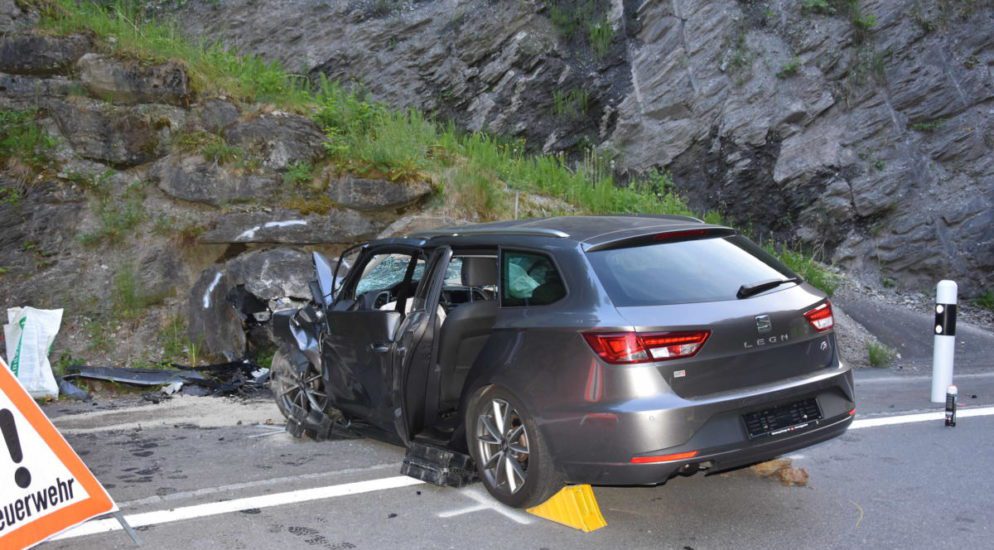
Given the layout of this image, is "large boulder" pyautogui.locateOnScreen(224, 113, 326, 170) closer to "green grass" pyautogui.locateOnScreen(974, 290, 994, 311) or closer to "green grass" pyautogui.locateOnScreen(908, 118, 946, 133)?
"green grass" pyautogui.locateOnScreen(908, 118, 946, 133)

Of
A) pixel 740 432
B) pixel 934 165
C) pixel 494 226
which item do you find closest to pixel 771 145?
pixel 934 165

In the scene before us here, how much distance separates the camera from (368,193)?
38.2ft

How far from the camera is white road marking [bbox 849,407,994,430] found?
22.9ft

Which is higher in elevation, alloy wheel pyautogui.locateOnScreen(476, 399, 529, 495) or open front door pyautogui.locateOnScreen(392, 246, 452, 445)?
open front door pyautogui.locateOnScreen(392, 246, 452, 445)

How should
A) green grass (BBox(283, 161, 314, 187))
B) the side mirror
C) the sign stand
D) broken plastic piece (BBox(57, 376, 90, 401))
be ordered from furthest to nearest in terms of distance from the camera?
green grass (BBox(283, 161, 314, 187)) < broken plastic piece (BBox(57, 376, 90, 401)) < the side mirror < the sign stand

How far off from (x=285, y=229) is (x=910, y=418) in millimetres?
7446

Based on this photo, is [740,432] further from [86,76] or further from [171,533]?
[86,76]

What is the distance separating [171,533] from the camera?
186 inches

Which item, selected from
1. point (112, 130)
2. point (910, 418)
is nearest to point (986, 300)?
point (910, 418)

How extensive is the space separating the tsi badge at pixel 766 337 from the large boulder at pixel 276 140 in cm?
857

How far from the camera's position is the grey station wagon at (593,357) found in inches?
171

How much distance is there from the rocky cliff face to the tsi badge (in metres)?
10.2

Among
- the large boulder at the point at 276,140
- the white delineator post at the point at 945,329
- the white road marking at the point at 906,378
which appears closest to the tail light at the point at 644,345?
the white delineator post at the point at 945,329

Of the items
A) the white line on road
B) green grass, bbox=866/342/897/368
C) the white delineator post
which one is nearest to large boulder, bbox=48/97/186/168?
the white line on road
